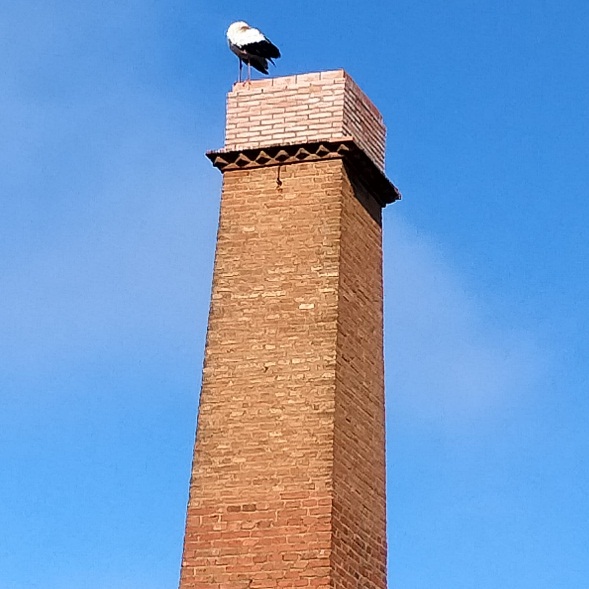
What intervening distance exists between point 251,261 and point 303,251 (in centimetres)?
56

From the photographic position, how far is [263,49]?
49.6ft

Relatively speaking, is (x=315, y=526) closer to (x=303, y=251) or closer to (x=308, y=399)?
(x=308, y=399)

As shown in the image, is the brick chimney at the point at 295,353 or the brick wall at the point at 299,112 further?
the brick wall at the point at 299,112

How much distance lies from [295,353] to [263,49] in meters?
3.86

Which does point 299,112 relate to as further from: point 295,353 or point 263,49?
point 295,353

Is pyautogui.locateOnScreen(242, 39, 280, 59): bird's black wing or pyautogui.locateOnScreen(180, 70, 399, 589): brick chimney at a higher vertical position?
pyautogui.locateOnScreen(242, 39, 280, 59): bird's black wing

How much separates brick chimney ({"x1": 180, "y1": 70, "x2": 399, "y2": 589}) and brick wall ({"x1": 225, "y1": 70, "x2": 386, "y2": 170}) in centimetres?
2

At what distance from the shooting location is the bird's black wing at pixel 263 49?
595 inches

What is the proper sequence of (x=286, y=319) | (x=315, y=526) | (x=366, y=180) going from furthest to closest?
(x=366, y=180) < (x=286, y=319) < (x=315, y=526)

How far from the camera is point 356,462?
13.0 metres

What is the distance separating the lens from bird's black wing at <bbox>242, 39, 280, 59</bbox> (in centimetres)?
1512

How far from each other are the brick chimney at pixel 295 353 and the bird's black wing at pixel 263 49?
53 cm

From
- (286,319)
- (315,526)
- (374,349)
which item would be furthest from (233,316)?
(315,526)

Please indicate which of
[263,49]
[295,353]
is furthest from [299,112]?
[295,353]
